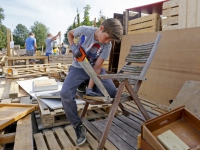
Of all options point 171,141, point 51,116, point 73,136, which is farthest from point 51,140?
point 171,141

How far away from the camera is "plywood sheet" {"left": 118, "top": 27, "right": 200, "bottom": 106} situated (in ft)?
11.5

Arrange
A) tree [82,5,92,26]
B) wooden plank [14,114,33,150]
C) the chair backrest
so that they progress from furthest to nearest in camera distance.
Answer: tree [82,5,92,26] → the chair backrest → wooden plank [14,114,33,150]

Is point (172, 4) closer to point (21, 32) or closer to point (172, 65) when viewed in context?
point (172, 65)

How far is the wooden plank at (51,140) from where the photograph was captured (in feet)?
7.30

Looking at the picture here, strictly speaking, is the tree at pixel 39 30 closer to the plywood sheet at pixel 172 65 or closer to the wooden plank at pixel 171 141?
the plywood sheet at pixel 172 65

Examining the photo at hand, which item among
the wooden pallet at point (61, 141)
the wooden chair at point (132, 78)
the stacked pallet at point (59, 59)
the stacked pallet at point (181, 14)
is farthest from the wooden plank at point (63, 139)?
the stacked pallet at point (59, 59)

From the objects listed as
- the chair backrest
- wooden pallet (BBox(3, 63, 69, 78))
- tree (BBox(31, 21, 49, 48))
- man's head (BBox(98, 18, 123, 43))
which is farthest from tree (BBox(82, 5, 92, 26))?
tree (BBox(31, 21, 49, 48))

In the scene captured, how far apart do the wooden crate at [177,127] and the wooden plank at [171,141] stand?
0.09m

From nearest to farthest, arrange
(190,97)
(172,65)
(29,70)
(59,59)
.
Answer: (190,97), (172,65), (29,70), (59,59)

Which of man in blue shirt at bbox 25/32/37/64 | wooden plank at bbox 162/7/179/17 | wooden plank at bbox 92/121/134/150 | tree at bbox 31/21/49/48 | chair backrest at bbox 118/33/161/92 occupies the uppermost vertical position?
tree at bbox 31/21/49/48

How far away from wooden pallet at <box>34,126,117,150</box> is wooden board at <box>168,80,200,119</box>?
158 cm

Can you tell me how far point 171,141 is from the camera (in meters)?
1.81

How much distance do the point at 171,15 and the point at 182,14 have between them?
13.1 inches

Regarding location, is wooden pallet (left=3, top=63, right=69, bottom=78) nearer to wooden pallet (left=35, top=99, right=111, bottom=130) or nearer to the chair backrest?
wooden pallet (left=35, top=99, right=111, bottom=130)
